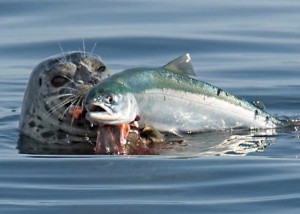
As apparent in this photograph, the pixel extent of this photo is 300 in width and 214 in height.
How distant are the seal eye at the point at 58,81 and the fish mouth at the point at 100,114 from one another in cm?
116

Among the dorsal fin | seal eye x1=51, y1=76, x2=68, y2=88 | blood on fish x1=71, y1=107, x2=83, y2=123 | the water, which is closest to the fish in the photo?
the dorsal fin

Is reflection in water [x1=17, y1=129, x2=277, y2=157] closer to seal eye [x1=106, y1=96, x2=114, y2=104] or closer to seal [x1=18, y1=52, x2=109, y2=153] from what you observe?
seal [x1=18, y1=52, x2=109, y2=153]

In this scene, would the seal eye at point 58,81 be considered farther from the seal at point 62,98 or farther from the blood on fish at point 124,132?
the blood on fish at point 124,132

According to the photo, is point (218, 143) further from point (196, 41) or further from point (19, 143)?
point (196, 41)

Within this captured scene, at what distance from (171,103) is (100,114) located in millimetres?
996

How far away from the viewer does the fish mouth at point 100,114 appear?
8992mm

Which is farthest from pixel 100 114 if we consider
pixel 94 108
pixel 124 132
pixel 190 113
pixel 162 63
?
pixel 162 63

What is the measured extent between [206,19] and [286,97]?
433 cm

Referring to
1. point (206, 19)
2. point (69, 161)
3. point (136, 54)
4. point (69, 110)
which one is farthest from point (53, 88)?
point (206, 19)

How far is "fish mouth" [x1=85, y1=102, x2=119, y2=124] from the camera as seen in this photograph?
8992mm

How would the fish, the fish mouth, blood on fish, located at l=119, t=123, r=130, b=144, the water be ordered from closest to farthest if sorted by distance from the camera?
the water < the fish mouth < the fish < blood on fish, located at l=119, t=123, r=130, b=144

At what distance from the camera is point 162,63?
556 inches

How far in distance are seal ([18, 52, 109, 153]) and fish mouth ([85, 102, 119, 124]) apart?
35.2 inches

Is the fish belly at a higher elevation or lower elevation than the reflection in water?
higher
